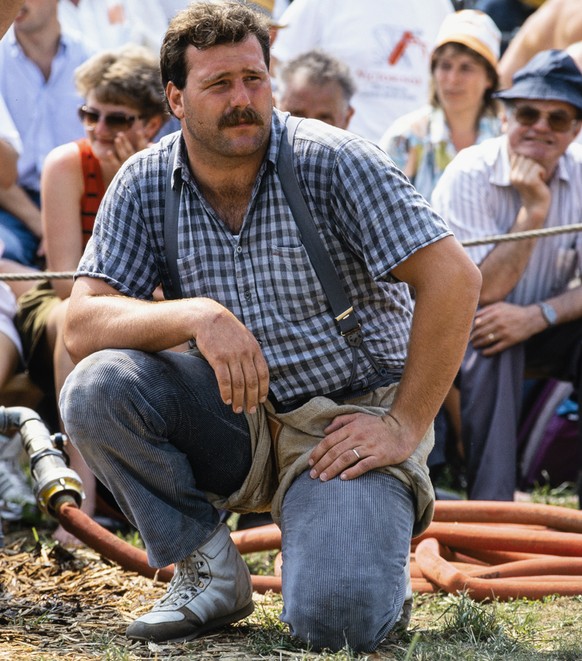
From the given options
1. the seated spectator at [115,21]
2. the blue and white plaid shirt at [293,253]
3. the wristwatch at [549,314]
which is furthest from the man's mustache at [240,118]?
the seated spectator at [115,21]

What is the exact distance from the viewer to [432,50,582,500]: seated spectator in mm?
5043

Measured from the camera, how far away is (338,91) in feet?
18.8

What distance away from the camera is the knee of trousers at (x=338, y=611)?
299 centimetres

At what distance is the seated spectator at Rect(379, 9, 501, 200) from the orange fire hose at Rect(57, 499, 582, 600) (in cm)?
237

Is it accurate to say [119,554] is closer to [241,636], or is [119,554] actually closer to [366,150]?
[241,636]

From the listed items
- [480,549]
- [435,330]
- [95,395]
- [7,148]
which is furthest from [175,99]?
[7,148]

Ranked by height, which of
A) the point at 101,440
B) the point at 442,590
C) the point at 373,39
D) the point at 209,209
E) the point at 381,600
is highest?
the point at 373,39

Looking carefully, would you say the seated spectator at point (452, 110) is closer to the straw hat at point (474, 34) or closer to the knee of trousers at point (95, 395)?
the straw hat at point (474, 34)

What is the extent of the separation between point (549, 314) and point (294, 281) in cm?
220

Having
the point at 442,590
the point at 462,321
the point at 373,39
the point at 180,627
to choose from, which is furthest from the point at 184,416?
A: the point at 373,39

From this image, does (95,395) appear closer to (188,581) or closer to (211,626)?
(188,581)

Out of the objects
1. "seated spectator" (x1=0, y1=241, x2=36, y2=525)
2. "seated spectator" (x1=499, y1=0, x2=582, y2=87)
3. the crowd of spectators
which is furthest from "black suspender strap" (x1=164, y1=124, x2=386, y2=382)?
"seated spectator" (x1=499, y1=0, x2=582, y2=87)

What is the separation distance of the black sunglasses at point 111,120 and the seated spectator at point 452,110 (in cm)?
164

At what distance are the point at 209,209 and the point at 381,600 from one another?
122cm
